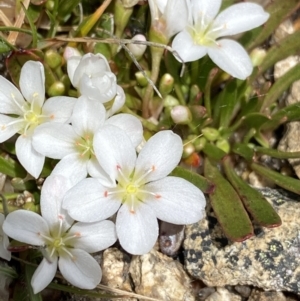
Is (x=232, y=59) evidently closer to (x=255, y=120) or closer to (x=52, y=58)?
(x=255, y=120)

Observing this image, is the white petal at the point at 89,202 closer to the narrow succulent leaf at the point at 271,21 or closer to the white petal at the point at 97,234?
the white petal at the point at 97,234

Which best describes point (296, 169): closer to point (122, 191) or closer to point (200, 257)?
point (200, 257)

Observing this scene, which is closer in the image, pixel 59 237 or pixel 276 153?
pixel 59 237

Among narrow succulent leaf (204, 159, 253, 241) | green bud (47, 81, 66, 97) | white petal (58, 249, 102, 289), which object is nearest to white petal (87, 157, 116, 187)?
white petal (58, 249, 102, 289)

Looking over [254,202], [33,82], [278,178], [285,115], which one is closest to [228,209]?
[254,202]

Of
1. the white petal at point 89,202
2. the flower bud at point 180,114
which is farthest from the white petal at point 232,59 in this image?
the white petal at point 89,202

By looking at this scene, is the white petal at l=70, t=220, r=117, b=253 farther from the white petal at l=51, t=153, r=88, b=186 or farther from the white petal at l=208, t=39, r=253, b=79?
the white petal at l=208, t=39, r=253, b=79

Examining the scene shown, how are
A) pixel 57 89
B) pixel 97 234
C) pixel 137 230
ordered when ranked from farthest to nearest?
1. pixel 57 89
2. pixel 97 234
3. pixel 137 230
